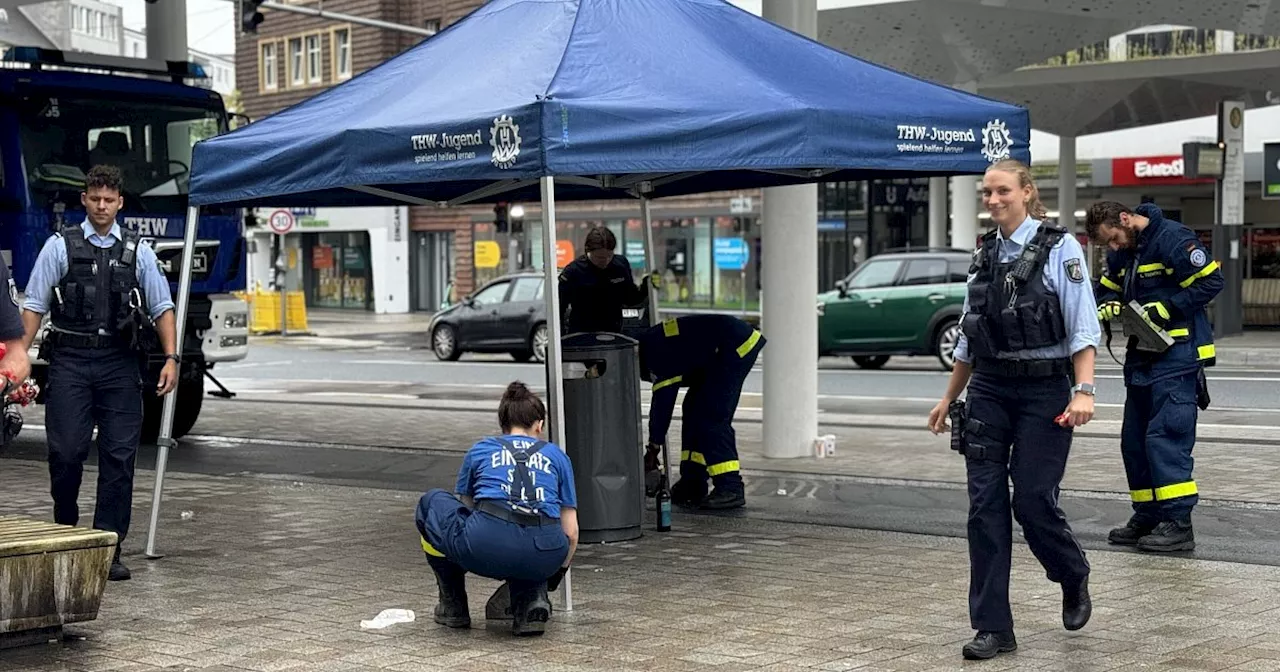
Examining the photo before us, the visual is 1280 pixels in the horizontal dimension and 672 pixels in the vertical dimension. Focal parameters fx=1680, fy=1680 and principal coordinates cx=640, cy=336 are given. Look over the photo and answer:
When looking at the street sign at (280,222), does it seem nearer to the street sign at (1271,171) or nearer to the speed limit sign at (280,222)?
the speed limit sign at (280,222)

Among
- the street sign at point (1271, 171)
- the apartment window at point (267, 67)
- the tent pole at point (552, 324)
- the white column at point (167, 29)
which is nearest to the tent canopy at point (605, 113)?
the tent pole at point (552, 324)

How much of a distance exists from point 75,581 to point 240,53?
2038 inches

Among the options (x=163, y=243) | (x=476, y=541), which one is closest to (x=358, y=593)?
(x=476, y=541)

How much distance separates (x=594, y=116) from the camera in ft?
24.6

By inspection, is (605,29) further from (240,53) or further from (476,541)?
(240,53)

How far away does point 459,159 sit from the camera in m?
7.71

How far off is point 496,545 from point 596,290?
12.4 ft

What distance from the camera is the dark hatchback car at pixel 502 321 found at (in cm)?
2769

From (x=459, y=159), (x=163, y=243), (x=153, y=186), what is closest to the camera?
(x=459, y=159)

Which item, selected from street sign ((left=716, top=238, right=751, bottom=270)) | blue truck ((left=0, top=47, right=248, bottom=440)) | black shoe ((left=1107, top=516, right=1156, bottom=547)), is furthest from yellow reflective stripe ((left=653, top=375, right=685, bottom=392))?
street sign ((left=716, top=238, right=751, bottom=270))

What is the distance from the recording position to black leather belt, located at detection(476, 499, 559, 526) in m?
6.66

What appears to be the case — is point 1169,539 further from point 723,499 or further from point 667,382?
point 667,382

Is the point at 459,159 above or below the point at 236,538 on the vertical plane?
above

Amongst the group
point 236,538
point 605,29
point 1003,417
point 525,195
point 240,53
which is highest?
point 240,53
